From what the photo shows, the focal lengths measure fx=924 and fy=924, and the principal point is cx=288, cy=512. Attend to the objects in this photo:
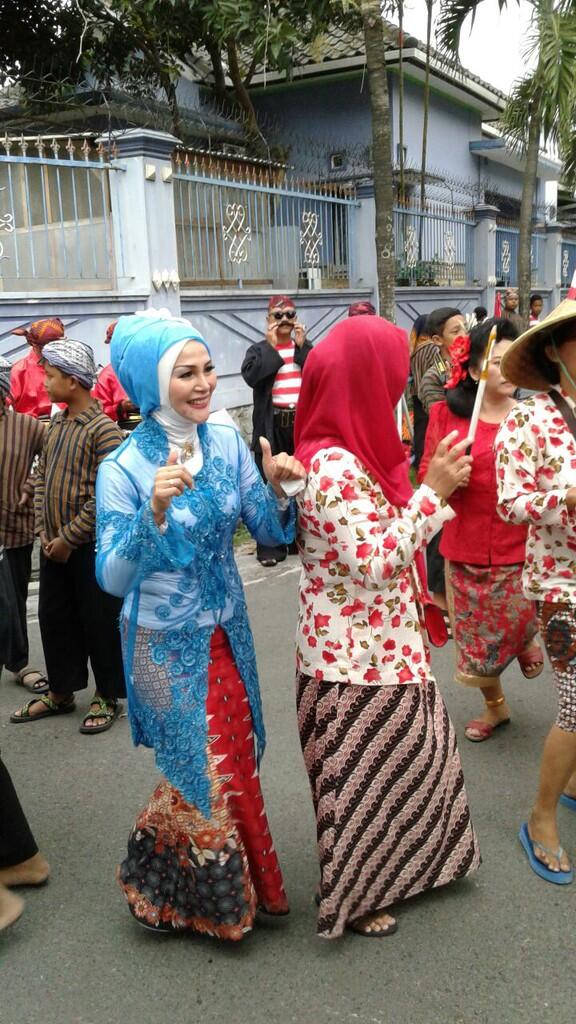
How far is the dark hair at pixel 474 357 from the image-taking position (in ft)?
11.8

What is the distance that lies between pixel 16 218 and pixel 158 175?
1.39 meters

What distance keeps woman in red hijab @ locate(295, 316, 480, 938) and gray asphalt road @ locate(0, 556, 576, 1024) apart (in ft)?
0.44

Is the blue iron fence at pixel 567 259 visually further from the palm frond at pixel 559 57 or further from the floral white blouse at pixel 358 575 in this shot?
the floral white blouse at pixel 358 575

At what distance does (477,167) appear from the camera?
64.5 feet

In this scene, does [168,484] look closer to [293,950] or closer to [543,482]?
[543,482]

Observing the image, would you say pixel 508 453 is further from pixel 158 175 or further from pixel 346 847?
pixel 158 175

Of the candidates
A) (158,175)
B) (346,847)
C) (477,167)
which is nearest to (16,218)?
(158,175)

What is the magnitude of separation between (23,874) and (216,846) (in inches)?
34.6

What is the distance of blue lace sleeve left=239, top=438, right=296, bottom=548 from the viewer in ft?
8.17

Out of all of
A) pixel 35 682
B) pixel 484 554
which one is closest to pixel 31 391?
pixel 35 682

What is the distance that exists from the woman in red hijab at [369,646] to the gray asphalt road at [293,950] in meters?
0.14

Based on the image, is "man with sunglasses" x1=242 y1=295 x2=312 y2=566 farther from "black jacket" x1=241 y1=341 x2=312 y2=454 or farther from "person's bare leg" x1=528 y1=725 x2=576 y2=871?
"person's bare leg" x1=528 y1=725 x2=576 y2=871

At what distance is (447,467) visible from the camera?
7.77ft

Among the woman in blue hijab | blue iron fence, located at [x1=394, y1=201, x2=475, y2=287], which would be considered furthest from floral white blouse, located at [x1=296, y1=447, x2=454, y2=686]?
blue iron fence, located at [x1=394, y1=201, x2=475, y2=287]
